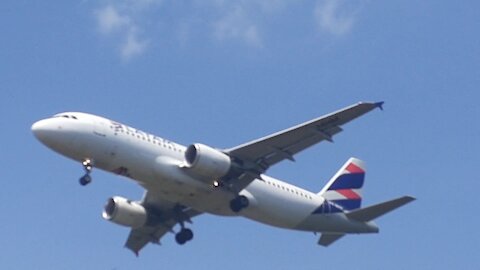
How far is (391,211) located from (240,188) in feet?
26.0

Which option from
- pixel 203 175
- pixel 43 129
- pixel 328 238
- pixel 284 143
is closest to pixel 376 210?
pixel 328 238

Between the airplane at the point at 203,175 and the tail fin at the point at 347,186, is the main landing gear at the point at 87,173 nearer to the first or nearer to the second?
the airplane at the point at 203,175

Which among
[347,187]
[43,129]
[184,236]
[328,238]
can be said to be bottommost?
[328,238]

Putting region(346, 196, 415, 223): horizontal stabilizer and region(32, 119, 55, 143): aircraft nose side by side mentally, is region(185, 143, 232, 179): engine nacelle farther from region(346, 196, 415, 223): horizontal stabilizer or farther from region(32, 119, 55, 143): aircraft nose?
region(346, 196, 415, 223): horizontal stabilizer

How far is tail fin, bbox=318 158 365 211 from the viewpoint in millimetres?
68562

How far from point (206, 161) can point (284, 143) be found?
3.95 metres

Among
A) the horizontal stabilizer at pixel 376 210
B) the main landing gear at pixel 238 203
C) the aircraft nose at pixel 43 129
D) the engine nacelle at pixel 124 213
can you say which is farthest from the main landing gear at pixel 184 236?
the aircraft nose at pixel 43 129

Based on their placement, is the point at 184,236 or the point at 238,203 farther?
the point at 184,236

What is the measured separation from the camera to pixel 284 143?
2360 inches

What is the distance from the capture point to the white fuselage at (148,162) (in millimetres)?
58312

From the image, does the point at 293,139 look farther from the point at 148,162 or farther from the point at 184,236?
the point at 184,236

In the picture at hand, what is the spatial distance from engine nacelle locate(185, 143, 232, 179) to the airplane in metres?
0.05

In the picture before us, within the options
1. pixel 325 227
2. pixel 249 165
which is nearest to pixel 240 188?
pixel 249 165

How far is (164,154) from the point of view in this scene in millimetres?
59562
